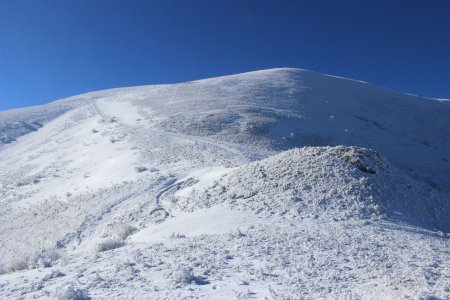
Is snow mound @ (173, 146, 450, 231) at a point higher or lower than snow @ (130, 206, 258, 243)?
higher

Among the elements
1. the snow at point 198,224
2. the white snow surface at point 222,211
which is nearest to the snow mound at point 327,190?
the white snow surface at point 222,211

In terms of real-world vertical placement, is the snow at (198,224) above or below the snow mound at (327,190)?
below

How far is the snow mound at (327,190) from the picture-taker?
1362 centimetres

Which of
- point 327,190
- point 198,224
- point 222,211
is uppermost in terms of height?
point 327,190

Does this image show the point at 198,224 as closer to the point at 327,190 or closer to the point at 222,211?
the point at 222,211

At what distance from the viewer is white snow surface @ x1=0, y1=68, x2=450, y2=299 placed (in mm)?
7484

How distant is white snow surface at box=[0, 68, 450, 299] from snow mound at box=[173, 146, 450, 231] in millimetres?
71

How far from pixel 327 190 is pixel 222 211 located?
3.70 meters

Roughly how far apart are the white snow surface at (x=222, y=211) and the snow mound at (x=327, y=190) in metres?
0.07

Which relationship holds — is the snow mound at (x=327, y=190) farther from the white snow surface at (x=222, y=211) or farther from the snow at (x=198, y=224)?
the snow at (x=198, y=224)

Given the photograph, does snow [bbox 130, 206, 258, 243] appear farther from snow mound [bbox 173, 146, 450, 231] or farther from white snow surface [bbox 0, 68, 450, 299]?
snow mound [bbox 173, 146, 450, 231]

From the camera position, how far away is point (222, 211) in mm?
13867

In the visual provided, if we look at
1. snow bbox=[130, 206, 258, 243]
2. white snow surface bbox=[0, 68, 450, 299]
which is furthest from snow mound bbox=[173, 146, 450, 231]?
snow bbox=[130, 206, 258, 243]

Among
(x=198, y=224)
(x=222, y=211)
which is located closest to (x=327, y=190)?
(x=222, y=211)
